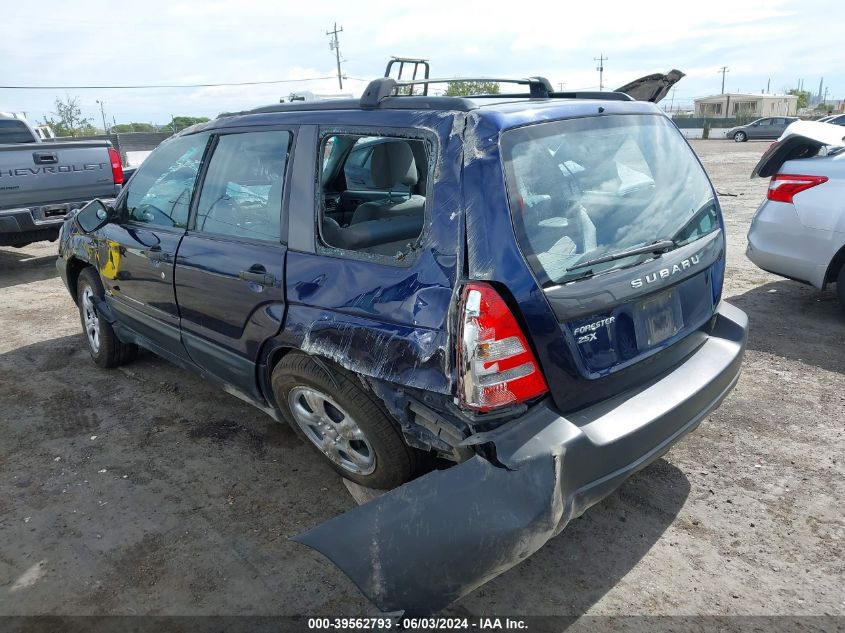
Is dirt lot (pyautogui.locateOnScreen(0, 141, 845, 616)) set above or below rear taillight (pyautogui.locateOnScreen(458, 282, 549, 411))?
below

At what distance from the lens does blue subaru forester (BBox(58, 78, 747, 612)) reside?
2.11 metres

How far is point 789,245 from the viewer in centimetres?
517

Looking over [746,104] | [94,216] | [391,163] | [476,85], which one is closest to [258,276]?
[391,163]

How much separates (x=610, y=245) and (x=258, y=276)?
156 cm

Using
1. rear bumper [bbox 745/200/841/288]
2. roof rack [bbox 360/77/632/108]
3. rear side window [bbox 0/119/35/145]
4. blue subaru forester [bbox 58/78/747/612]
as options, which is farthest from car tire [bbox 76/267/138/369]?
rear side window [bbox 0/119/35/145]

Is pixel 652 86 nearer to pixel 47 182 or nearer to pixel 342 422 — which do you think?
pixel 342 422

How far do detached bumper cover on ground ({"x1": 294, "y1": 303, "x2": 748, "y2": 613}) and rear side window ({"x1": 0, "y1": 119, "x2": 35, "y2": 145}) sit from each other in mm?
10123

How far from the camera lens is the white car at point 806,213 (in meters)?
4.94

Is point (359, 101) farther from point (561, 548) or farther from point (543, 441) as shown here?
point (561, 548)

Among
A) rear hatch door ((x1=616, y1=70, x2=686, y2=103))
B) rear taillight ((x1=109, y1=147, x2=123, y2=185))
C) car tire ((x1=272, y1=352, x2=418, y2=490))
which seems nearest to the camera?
car tire ((x1=272, y1=352, x2=418, y2=490))

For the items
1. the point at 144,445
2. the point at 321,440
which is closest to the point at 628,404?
the point at 321,440

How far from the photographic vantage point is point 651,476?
3.14 meters

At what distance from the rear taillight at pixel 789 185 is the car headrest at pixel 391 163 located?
3.34 m

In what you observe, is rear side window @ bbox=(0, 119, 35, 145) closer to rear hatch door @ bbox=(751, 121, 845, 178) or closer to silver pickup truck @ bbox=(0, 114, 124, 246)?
silver pickup truck @ bbox=(0, 114, 124, 246)
